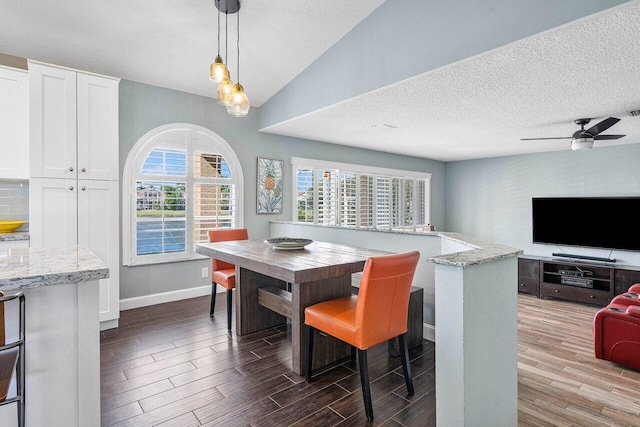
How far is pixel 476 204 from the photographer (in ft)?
23.4

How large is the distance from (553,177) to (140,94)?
263 inches

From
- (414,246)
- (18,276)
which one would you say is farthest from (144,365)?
(414,246)

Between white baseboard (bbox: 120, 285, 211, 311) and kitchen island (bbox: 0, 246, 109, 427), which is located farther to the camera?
white baseboard (bbox: 120, 285, 211, 311)

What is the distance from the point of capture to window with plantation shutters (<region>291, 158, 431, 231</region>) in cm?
537

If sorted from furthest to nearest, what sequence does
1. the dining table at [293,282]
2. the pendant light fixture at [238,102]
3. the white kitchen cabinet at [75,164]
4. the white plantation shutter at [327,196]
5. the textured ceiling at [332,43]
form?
1. the white plantation shutter at [327,196]
2. the white kitchen cabinet at [75,164]
3. the pendant light fixture at [238,102]
4. the textured ceiling at [332,43]
5. the dining table at [293,282]

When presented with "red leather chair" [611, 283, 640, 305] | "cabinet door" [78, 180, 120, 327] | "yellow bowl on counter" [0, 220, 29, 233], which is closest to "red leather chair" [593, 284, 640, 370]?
"red leather chair" [611, 283, 640, 305]

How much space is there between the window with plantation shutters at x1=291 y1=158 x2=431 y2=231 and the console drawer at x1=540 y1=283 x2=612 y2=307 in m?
2.60

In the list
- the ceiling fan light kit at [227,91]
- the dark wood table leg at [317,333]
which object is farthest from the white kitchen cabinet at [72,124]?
the dark wood table leg at [317,333]

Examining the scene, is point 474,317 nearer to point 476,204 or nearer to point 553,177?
point 553,177

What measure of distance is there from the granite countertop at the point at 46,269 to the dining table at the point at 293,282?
1.05 m

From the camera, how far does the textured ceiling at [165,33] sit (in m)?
2.78

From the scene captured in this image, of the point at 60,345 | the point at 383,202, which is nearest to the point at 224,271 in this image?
the point at 60,345

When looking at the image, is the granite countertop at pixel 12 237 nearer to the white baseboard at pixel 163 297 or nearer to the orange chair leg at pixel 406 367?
the white baseboard at pixel 163 297

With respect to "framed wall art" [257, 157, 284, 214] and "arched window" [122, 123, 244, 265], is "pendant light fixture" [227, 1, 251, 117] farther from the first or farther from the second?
"framed wall art" [257, 157, 284, 214]
